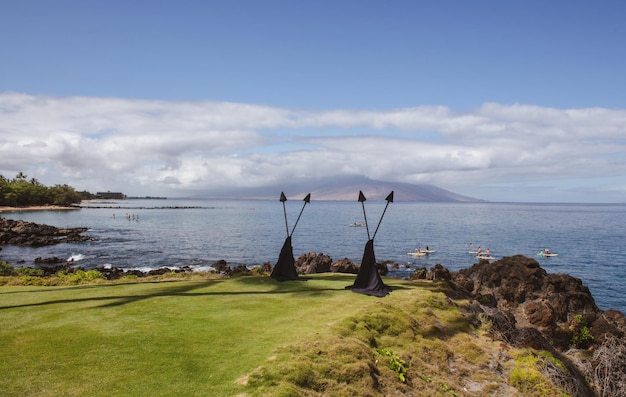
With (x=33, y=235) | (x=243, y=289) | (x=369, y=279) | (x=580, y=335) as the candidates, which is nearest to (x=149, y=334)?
(x=243, y=289)

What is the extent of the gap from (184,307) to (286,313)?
4.08 metres

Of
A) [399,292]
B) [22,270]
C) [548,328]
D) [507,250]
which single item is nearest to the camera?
[399,292]

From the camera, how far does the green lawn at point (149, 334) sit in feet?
31.8

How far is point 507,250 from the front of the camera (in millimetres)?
79812

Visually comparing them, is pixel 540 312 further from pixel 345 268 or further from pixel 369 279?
pixel 345 268

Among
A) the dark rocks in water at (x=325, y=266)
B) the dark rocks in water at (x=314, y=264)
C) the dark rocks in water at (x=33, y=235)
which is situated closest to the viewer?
the dark rocks in water at (x=325, y=266)

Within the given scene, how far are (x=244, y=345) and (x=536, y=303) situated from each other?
2465cm

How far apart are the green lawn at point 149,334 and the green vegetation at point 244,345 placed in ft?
0.13

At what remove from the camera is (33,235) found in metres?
78.3

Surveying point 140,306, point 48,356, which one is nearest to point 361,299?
point 140,306

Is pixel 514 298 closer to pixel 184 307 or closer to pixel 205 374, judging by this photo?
pixel 184 307

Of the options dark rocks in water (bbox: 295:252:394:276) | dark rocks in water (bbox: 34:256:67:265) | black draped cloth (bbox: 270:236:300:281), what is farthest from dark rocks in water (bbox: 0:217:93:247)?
black draped cloth (bbox: 270:236:300:281)

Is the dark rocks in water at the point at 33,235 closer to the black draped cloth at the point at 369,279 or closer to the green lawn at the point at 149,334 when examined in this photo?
the green lawn at the point at 149,334

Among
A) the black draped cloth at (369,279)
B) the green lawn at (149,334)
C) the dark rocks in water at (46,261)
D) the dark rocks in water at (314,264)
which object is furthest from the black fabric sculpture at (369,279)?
the dark rocks in water at (46,261)
